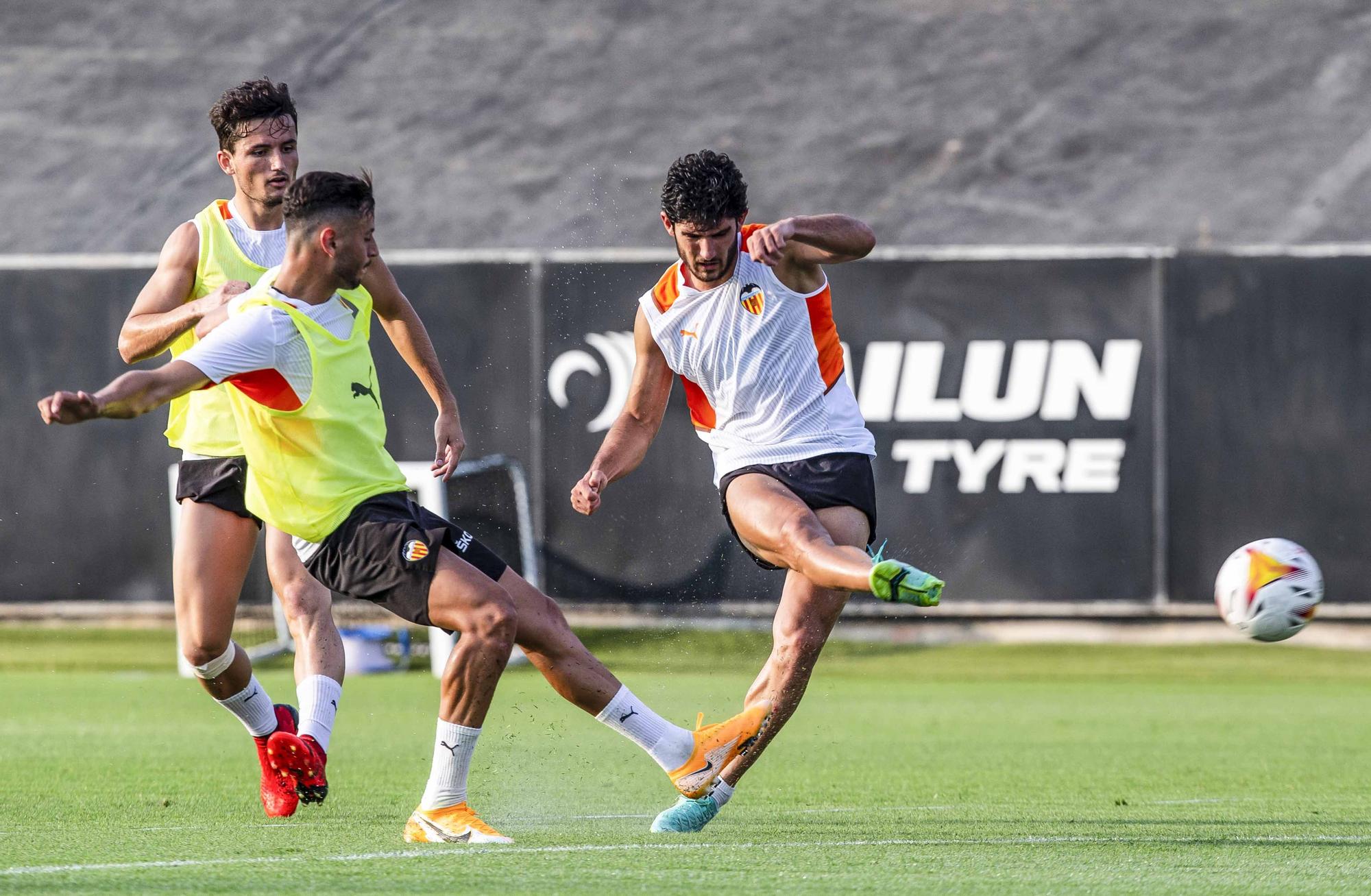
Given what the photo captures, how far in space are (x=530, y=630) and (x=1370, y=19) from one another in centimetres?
1801

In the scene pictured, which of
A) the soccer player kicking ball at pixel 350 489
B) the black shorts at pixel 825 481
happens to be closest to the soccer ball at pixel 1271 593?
the black shorts at pixel 825 481

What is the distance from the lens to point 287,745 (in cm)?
612

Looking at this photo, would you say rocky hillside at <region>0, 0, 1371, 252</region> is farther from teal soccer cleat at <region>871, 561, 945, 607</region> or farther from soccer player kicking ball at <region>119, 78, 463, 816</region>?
teal soccer cleat at <region>871, 561, 945, 607</region>

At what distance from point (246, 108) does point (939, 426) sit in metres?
7.37

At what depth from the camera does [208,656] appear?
681 centimetres

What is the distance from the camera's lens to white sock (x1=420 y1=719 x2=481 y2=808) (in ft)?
19.0

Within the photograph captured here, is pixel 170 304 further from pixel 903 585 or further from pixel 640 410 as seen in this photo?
pixel 903 585

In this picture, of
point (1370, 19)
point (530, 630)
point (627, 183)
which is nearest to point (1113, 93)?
point (1370, 19)

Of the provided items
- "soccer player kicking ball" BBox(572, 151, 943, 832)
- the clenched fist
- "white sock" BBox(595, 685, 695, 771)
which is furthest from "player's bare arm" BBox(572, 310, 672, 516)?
"white sock" BBox(595, 685, 695, 771)

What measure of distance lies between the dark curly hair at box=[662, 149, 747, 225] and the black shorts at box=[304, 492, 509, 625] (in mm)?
1377

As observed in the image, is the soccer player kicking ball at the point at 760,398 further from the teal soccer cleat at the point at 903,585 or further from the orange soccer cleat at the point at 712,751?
the teal soccer cleat at the point at 903,585

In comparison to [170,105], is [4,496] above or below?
below

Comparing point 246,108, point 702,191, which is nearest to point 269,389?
point 246,108

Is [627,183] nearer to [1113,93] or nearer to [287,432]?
[1113,93]
